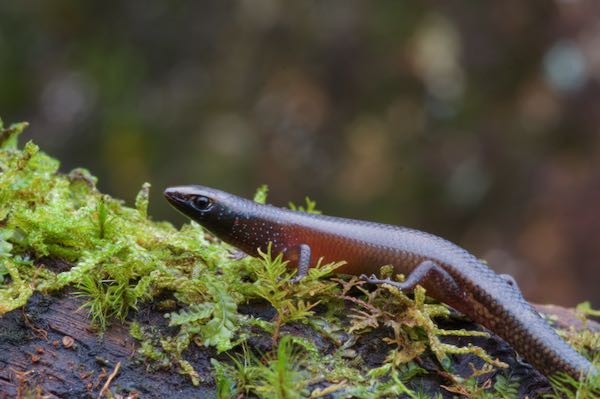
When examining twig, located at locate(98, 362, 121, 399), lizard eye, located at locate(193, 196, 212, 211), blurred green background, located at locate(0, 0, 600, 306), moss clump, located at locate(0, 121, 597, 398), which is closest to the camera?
twig, located at locate(98, 362, 121, 399)

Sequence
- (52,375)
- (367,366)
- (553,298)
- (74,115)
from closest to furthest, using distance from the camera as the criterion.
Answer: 1. (52,375)
2. (367,366)
3. (553,298)
4. (74,115)

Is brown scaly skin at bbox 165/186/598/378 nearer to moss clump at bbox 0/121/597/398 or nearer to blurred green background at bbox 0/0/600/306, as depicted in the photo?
moss clump at bbox 0/121/597/398

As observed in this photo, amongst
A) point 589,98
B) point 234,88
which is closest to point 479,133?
point 589,98

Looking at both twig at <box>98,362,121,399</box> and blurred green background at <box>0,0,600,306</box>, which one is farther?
blurred green background at <box>0,0,600,306</box>

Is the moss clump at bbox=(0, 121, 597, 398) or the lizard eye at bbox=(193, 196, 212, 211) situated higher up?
the lizard eye at bbox=(193, 196, 212, 211)

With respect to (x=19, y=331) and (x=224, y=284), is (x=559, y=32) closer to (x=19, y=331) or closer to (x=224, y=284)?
(x=224, y=284)

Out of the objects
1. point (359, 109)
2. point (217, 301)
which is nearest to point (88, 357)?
point (217, 301)

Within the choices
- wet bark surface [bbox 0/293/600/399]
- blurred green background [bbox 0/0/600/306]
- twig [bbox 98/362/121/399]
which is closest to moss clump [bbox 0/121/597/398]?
wet bark surface [bbox 0/293/600/399]
